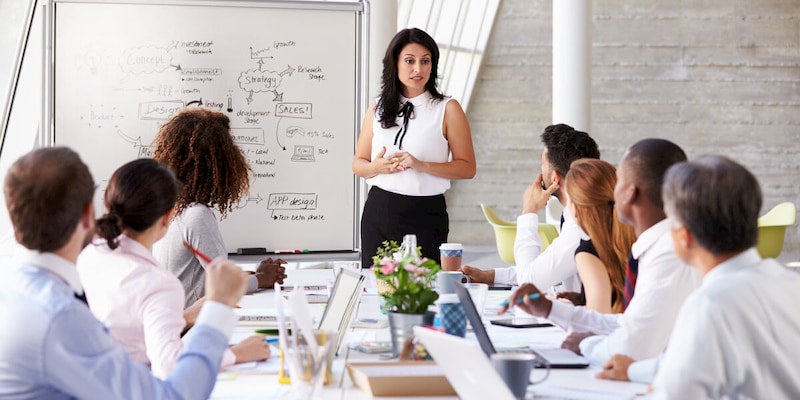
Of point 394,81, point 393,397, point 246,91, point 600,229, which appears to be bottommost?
point 393,397

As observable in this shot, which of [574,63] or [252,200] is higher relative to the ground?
[574,63]

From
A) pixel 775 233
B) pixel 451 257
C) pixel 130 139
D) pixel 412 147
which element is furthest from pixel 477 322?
pixel 775 233

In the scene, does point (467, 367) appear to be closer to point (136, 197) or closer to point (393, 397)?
point (393, 397)

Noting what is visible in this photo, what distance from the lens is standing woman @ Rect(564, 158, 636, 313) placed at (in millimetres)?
2709

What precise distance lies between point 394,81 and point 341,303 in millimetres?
2066

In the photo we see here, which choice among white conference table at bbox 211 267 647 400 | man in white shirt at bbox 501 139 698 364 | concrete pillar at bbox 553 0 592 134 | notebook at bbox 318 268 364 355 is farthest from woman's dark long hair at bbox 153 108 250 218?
concrete pillar at bbox 553 0 592 134

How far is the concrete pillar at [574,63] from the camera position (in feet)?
26.7

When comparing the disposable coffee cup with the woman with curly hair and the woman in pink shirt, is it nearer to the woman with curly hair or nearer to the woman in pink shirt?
the woman with curly hair

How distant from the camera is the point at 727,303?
4.95ft

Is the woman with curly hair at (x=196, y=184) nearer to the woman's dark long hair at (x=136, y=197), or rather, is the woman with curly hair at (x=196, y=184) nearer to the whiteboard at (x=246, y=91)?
the woman's dark long hair at (x=136, y=197)

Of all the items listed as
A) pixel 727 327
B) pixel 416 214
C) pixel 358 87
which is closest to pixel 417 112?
pixel 416 214

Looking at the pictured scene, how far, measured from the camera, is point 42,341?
1.51m

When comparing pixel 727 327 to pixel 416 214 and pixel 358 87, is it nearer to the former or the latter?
pixel 416 214

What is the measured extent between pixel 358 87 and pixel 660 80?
27.4 ft
